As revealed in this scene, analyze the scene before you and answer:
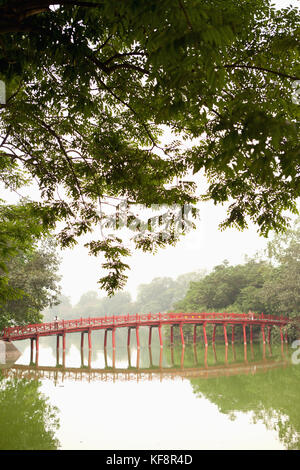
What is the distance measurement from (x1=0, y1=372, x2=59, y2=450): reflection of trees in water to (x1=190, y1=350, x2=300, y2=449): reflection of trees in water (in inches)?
163

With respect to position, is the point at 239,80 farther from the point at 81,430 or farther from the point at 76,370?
the point at 76,370

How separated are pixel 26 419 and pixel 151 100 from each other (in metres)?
7.21

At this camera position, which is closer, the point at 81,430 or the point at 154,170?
the point at 154,170

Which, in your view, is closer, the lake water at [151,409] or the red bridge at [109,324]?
the lake water at [151,409]

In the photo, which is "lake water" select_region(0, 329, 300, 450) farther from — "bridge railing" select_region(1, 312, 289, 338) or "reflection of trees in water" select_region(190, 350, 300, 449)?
"bridge railing" select_region(1, 312, 289, 338)

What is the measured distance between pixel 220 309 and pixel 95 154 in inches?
1141

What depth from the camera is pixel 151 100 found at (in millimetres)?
4055

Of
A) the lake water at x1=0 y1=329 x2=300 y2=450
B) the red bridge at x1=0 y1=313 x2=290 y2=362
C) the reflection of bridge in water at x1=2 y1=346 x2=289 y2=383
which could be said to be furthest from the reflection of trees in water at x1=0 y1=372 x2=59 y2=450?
the red bridge at x1=0 y1=313 x2=290 y2=362

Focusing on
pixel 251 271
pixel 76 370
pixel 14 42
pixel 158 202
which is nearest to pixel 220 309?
pixel 251 271

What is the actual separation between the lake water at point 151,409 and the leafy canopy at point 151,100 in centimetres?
390

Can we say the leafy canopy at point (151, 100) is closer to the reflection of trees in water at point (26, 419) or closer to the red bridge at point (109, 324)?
the reflection of trees in water at point (26, 419)

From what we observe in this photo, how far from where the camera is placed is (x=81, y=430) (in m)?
7.40

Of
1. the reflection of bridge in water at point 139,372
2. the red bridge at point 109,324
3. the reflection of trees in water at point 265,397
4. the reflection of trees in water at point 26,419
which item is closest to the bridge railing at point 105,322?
the red bridge at point 109,324

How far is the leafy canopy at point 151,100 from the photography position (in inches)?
66.8
